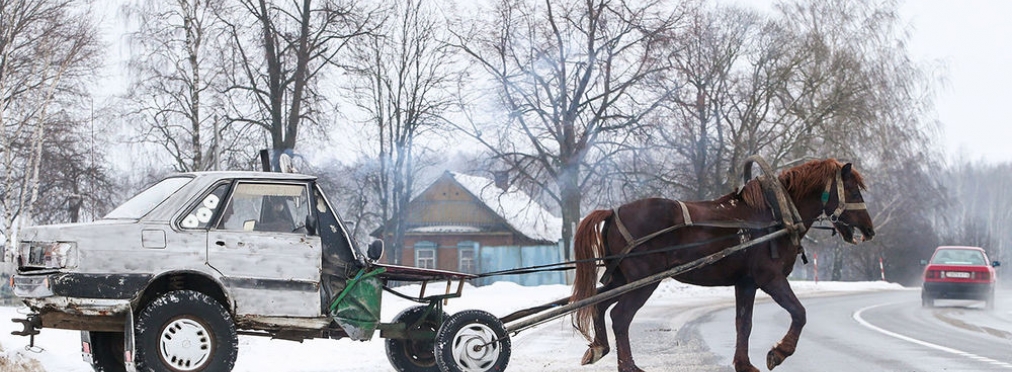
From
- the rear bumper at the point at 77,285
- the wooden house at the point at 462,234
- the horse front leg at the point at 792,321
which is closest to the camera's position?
the rear bumper at the point at 77,285

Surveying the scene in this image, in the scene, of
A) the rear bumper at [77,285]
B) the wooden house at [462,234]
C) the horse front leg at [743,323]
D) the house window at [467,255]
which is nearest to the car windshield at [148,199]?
the rear bumper at [77,285]

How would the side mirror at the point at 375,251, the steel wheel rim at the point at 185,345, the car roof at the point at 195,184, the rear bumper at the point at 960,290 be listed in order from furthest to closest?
the rear bumper at the point at 960,290 < the side mirror at the point at 375,251 < the car roof at the point at 195,184 < the steel wheel rim at the point at 185,345

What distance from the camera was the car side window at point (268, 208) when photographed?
8086mm

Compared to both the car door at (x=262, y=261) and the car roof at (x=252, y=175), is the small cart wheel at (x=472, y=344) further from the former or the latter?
the car roof at (x=252, y=175)

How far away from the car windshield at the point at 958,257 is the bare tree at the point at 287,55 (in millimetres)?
15191

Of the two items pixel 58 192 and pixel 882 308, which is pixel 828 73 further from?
pixel 58 192

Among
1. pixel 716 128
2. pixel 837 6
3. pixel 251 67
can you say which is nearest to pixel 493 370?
pixel 251 67

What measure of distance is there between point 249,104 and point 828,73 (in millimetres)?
22049

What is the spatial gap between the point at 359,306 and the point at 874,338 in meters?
9.30

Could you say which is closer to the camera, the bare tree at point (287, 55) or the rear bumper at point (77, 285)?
the rear bumper at point (77, 285)

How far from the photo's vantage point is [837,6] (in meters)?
43.5

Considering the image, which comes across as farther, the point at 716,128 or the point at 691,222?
the point at 716,128

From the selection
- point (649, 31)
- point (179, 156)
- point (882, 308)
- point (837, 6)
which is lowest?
point (882, 308)

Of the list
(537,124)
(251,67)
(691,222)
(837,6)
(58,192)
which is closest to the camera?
(691,222)
